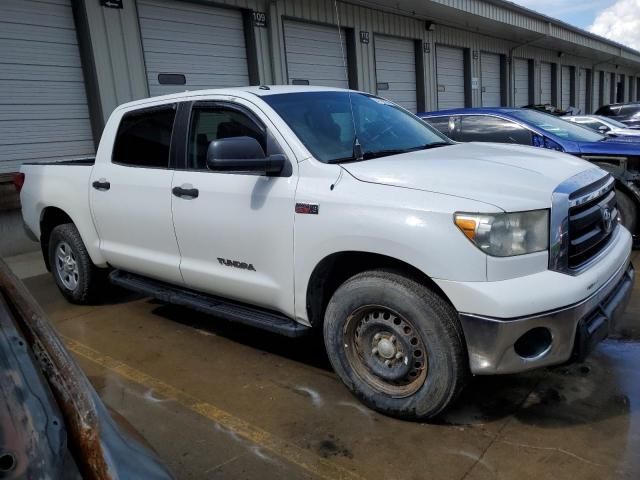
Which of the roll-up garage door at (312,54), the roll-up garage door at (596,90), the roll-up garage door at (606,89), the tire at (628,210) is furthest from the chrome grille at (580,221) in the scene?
the roll-up garage door at (606,89)

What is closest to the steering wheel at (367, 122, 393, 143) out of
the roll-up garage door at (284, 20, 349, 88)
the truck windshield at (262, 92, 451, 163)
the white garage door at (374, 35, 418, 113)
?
the truck windshield at (262, 92, 451, 163)

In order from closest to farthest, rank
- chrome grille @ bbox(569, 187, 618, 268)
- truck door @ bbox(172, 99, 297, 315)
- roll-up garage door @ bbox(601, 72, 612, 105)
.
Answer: chrome grille @ bbox(569, 187, 618, 268) < truck door @ bbox(172, 99, 297, 315) < roll-up garage door @ bbox(601, 72, 612, 105)

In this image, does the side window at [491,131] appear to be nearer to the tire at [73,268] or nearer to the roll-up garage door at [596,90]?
the tire at [73,268]

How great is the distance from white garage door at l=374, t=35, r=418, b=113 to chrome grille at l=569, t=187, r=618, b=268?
1181cm

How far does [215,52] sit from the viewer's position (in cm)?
1043

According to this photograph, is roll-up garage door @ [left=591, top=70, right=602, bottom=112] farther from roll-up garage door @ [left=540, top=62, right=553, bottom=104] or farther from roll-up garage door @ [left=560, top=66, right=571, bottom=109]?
roll-up garage door @ [left=540, top=62, right=553, bottom=104]

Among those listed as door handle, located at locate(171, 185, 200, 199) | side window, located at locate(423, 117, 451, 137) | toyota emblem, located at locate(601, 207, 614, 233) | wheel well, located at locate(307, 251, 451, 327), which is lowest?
wheel well, located at locate(307, 251, 451, 327)

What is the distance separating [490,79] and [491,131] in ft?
47.9

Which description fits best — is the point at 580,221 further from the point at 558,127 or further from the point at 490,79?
the point at 490,79

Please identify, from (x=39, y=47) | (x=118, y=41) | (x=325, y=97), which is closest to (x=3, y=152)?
(x=39, y=47)

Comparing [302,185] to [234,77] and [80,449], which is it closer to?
[80,449]

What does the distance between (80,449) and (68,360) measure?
289 millimetres

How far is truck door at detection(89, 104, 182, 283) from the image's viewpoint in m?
4.11

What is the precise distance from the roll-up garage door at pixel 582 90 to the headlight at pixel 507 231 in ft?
103
